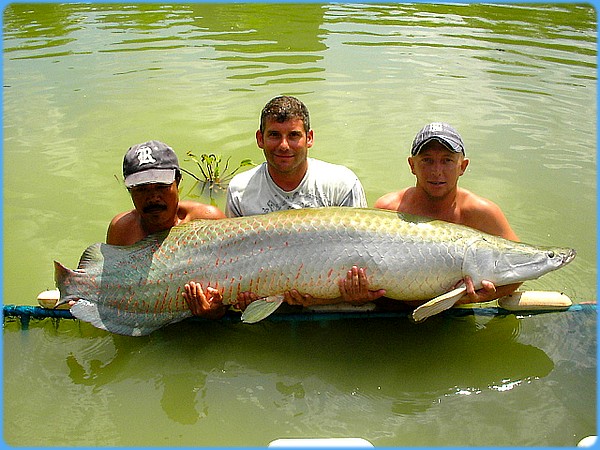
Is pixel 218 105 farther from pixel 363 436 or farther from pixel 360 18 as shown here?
pixel 360 18

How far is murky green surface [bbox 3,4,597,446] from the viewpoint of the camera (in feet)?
9.62

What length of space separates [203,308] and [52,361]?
3.23ft

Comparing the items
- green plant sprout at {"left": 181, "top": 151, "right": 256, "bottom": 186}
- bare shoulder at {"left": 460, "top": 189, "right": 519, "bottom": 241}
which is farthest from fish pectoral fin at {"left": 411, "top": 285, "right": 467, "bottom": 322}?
green plant sprout at {"left": 181, "top": 151, "right": 256, "bottom": 186}

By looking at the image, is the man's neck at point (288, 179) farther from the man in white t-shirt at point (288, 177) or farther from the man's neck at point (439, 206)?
the man's neck at point (439, 206)

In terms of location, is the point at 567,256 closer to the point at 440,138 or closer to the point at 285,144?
the point at 440,138

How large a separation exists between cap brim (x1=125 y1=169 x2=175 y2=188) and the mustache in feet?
0.53

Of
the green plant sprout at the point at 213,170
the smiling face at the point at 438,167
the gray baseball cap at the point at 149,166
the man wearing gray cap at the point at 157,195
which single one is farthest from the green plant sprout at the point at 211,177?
the smiling face at the point at 438,167

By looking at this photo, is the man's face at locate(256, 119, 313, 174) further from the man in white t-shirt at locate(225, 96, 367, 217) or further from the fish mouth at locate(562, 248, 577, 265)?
the fish mouth at locate(562, 248, 577, 265)

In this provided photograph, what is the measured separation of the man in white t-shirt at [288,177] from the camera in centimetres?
340

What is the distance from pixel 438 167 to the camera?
10.8ft

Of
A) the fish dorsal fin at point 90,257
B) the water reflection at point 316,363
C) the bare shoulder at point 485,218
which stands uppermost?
the bare shoulder at point 485,218

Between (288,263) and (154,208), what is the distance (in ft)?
2.87

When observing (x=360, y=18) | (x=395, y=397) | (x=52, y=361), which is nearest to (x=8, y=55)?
(x=360, y=18)

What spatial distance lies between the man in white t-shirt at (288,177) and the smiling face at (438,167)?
0.50 meters
